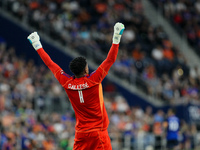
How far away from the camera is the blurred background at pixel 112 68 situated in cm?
1637

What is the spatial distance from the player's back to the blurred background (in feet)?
27.3

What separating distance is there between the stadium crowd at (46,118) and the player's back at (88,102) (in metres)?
8.40

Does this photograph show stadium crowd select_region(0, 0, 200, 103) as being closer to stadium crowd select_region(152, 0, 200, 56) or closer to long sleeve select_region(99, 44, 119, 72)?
stadium crowd select_region(152, 0, 200, 56)

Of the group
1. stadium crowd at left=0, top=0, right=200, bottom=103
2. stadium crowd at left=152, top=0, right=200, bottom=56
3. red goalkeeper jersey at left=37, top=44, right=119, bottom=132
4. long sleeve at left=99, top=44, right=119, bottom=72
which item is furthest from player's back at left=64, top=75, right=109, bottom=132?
stadium crowd at left=152, top=0, right=200, bottom=56

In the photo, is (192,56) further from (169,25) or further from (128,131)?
(128,131)

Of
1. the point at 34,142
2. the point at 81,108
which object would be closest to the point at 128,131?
the point at 34,142

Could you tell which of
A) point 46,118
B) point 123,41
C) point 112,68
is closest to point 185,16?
point 123,41

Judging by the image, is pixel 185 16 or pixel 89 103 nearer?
pixel 89 103

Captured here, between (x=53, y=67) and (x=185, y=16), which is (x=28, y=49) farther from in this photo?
(x=53, y=67)

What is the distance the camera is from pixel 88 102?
5805mm

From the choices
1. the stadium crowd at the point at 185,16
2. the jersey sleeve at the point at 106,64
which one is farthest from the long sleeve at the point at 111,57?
the stadium crowd at the point at 185,16

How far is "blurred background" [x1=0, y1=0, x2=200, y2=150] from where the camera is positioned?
16.4 m

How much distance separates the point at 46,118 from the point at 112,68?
5775mm

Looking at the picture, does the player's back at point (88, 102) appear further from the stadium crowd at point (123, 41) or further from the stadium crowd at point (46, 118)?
the stadium crowd at point (123, 41)
